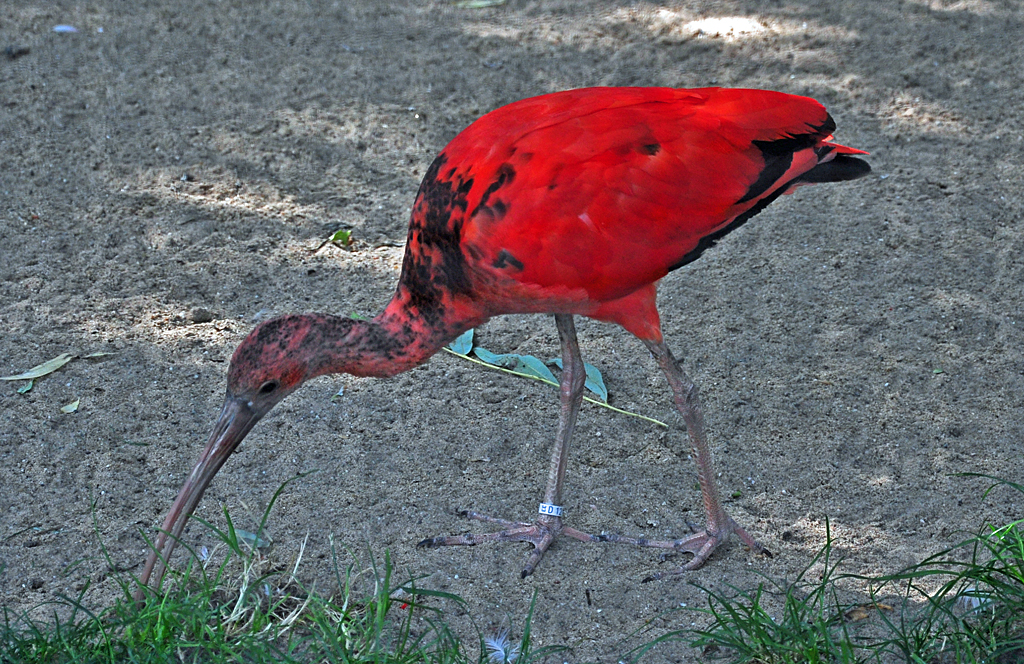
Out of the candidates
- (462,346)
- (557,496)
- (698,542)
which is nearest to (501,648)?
(557,496)

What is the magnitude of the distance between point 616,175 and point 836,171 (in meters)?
0.84

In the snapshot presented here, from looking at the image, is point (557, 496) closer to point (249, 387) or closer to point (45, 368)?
point (249, 387)

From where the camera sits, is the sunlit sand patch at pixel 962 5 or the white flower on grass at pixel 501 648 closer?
the white flower on grass at pixel 501 648

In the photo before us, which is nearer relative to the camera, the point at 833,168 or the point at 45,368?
the point at 833,168

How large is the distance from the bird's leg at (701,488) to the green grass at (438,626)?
0.84 feet

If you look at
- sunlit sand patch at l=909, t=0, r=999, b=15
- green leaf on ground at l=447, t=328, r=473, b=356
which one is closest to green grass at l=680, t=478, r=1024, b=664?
green leaf on ground at l=447, t=328, r=473, b=356

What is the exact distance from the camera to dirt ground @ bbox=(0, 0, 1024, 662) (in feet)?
11.8

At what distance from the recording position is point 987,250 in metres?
4.80

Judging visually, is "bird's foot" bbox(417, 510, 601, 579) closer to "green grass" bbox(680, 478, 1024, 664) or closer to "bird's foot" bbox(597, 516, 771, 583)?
"bird's foot" bbox(597, 516, 771, 583)

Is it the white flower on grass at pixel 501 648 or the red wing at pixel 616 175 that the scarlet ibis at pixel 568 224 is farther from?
the white flower on grass at pixel 501 648

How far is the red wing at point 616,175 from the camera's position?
10.2 feet

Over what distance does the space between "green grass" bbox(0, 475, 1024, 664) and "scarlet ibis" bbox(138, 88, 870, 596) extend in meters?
0.23

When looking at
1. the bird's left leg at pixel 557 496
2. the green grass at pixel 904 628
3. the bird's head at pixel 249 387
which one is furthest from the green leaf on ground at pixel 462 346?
the green grass at pixel 904 628

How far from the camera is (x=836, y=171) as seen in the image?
3463 mm
